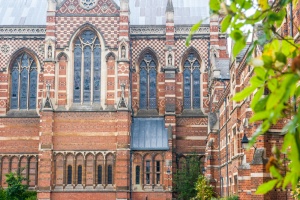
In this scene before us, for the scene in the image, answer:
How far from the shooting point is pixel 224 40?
139 ft

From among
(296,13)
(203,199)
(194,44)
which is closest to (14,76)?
(194,44)

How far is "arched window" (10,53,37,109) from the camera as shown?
41938 millimetres

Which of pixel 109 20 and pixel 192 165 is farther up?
pixel 109 20

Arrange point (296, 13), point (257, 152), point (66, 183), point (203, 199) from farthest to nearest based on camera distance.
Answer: point (66, 183) → point (203, 199) → point (257, 152) → point (296, 13)

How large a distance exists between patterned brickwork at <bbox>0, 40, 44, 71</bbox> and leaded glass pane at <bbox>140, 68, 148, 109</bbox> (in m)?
7.76

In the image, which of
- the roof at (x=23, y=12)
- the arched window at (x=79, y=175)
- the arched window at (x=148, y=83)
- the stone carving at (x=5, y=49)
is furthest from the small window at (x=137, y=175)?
the roof at (x=23, y=12)

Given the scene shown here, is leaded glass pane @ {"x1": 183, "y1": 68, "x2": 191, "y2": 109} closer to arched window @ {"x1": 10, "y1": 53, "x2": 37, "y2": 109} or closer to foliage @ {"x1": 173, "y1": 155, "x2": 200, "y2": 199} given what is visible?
foliage @ {"x1": 173, "y1": 155, "x2": 200, "y2": 199}

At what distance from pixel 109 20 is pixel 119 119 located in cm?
712

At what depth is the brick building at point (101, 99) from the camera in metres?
38.2

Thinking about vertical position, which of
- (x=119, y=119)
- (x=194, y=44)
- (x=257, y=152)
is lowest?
(x=257, y=152)

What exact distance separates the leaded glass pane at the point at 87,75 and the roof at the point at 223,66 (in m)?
9.15

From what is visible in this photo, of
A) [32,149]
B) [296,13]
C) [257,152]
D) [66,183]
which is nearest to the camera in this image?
[296,13]

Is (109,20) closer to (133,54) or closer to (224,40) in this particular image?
(133,54)

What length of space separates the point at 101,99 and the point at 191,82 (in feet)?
24.8
